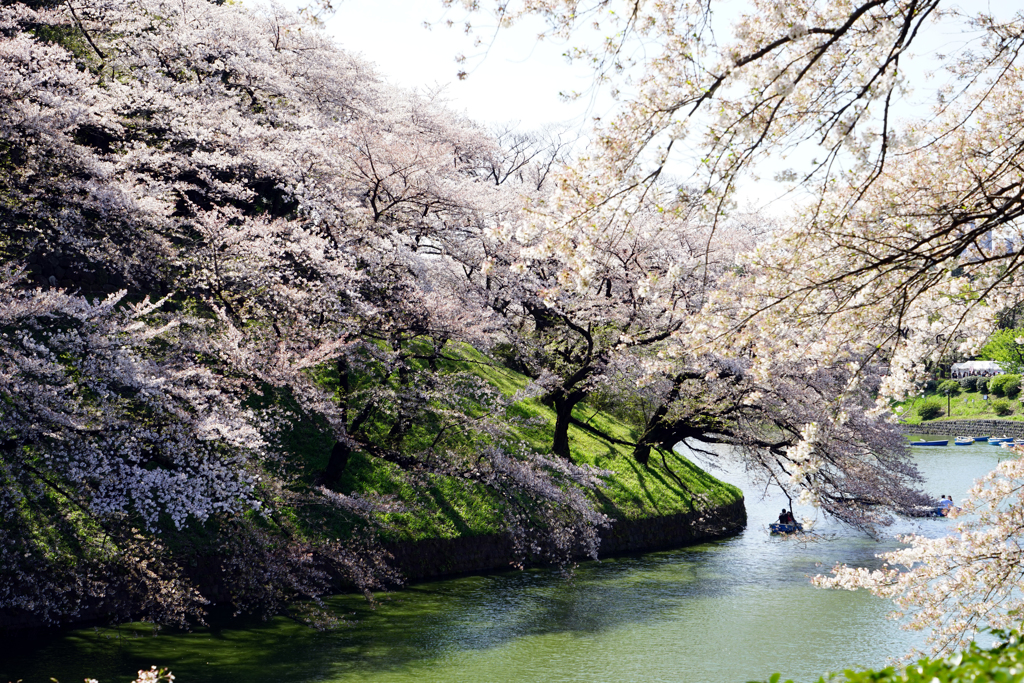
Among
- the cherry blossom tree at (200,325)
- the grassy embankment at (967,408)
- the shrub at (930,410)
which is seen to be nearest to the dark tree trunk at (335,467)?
the cherry blossom tree at (200,325)

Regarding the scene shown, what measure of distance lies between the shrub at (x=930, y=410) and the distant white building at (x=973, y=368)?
262 inches

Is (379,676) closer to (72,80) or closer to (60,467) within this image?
(60,467)

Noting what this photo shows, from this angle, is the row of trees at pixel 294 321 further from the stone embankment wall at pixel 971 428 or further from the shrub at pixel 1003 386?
the shrub at pixel 1003 386

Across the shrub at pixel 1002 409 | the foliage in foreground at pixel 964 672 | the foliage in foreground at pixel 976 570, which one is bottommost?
the shrub at pixel 1002 409

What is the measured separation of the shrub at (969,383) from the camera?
2119 inches

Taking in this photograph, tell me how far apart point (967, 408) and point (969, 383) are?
4161mm

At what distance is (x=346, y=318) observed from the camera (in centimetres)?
1336

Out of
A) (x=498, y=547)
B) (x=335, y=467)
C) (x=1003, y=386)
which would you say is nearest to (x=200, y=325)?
(x=335, y=467)

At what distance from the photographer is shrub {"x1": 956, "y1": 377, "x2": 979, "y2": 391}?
5381 cm

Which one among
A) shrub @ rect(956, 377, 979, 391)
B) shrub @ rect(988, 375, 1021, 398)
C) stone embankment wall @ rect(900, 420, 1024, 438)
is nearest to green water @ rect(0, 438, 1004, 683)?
stone embankment wall @ rect(900, 420, 1024, 438)

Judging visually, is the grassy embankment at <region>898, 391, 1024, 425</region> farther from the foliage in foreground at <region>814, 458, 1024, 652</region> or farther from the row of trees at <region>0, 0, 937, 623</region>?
the foliage in foreground at <region>814, 458, 1024, 652</region>

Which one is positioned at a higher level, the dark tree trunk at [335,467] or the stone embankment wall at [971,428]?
the dark tree trunk at [335,467]

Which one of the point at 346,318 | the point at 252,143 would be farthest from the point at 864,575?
the point at 252,143

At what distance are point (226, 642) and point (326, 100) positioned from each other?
52.7ft
